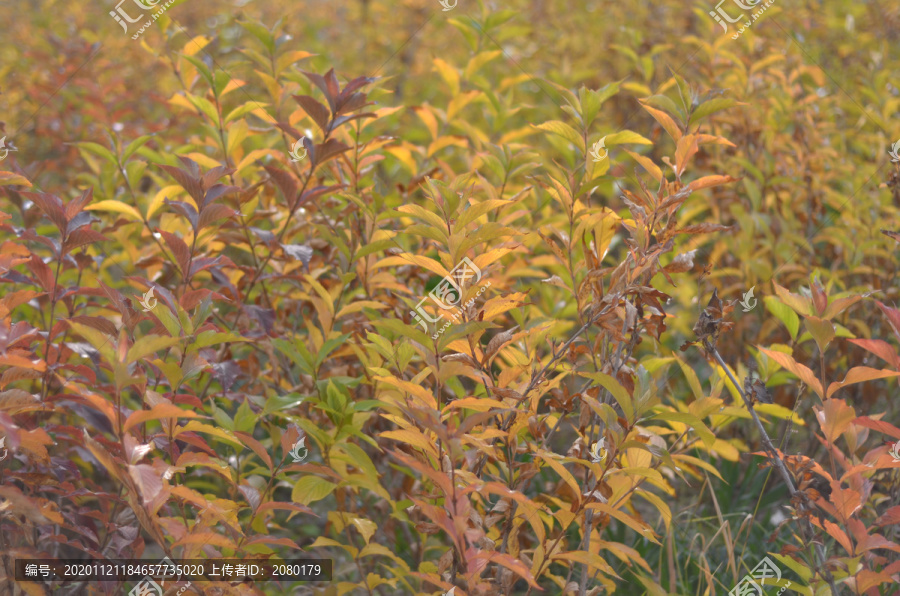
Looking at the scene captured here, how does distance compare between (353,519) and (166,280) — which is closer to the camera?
(353,519)

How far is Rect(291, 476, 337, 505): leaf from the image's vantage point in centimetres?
175

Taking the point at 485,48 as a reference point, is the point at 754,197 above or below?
below

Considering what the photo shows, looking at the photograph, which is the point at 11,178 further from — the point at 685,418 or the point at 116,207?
the point at 685,418

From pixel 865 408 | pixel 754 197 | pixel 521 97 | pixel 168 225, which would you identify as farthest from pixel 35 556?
pixel 521 97

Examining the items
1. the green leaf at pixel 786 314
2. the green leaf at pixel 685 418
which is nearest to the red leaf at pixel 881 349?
the green leaf at pixel 786 314

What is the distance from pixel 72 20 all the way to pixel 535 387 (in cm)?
605

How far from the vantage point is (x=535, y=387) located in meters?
1.66

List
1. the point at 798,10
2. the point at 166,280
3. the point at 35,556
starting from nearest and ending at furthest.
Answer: the point at 35,556 < the point at 166,280 < the point at 798,10

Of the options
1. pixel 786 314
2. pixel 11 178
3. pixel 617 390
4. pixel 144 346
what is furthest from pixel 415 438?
pixel 11 178

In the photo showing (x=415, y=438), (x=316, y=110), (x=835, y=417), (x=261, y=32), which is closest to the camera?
(x=415, y=438)

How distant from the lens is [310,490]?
1.77 meters

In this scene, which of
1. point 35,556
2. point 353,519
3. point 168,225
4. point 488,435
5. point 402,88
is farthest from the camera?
point 402,88

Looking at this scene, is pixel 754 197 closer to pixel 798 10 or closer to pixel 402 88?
pixel 798 10

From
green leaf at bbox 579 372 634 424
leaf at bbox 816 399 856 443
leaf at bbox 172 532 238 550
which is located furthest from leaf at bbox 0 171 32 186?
leaf at bbox 816 399 856 443
